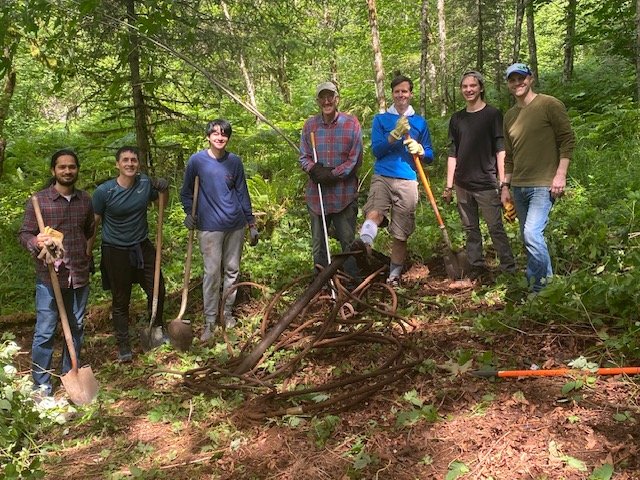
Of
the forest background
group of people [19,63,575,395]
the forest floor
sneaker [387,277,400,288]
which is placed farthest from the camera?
sneaker [387,277,400,288]

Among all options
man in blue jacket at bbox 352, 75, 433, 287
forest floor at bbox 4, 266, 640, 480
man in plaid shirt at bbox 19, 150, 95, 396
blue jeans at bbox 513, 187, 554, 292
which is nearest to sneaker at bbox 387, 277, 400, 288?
man in blue jacket at bbox 352, 75, 433, 287

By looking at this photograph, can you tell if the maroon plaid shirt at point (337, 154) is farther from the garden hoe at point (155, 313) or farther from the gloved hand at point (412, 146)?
the garden hoe at point (155, 313)

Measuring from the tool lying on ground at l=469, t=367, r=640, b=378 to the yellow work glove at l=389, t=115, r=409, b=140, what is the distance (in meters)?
2.47

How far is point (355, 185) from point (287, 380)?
7.06 ft

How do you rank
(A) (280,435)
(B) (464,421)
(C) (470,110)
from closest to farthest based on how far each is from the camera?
1. (B) (464,421)
2. (A) (280,435)
3. (C) (470,110)

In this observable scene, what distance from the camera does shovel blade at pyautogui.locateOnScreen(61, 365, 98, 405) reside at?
4164 mm

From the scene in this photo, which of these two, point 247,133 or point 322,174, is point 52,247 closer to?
point 322,174

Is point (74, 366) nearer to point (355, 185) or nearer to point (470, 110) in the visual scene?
point (355, 185)

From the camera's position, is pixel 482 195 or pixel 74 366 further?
pixel 482 195

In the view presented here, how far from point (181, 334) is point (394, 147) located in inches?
112

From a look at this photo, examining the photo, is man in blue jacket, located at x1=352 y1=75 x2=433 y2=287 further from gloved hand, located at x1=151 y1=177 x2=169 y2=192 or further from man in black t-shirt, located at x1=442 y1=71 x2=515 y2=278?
gloved hand, located at x1=151 y1=177 x2=169 y2=192

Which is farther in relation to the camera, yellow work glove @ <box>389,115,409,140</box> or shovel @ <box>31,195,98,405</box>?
yellow work glove @ <box>389,115,409,140</box>

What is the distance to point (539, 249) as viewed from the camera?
430 cm

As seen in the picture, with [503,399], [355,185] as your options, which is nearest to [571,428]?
[503,399]
